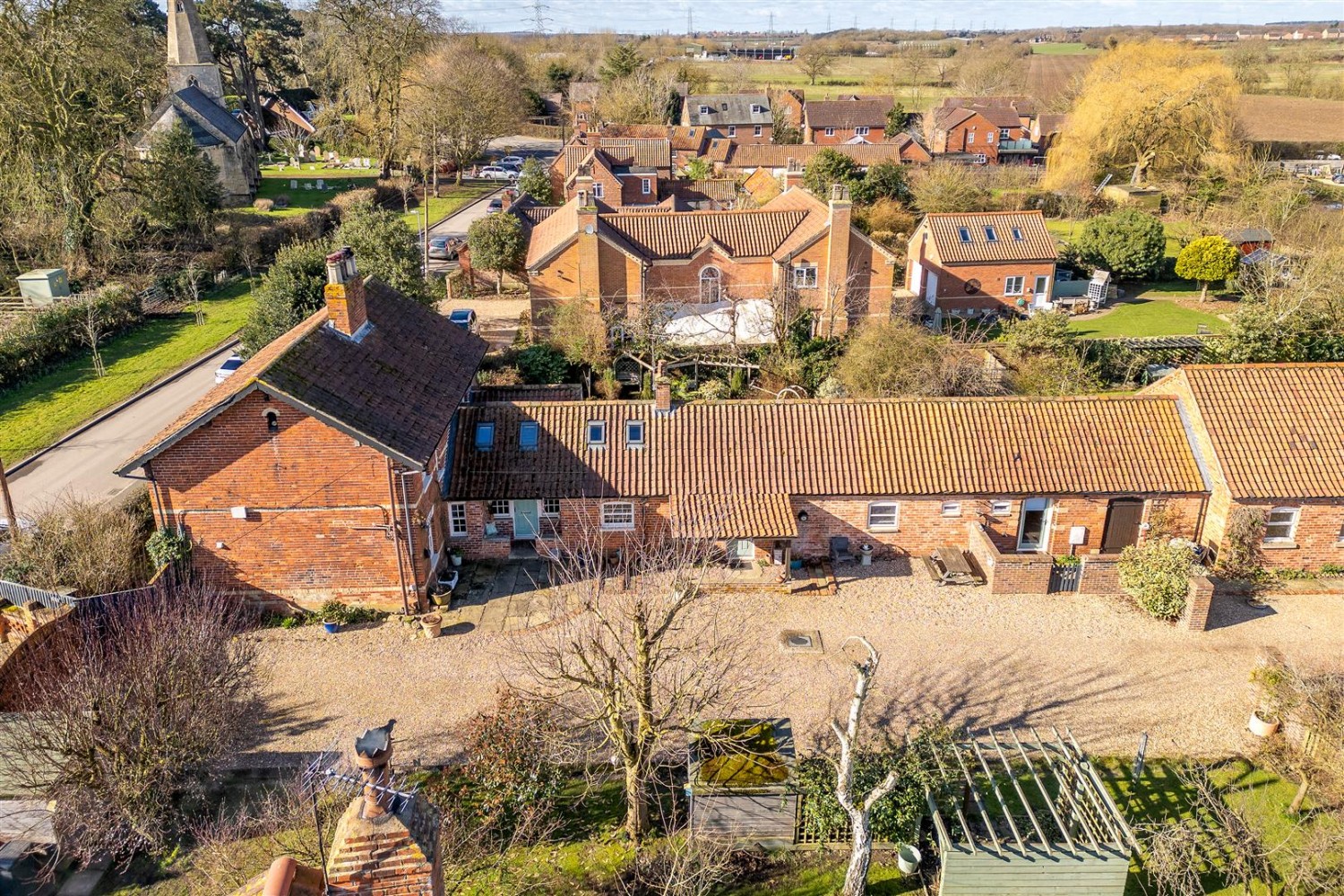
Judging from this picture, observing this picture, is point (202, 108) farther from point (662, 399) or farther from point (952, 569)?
point (952, 569)

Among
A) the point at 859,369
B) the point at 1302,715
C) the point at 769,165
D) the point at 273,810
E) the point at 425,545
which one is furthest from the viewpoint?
the point at 769,165

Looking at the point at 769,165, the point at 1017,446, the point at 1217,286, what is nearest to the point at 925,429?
the point at 1017,446

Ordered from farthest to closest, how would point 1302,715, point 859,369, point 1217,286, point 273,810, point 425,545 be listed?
point 1217,286, point 859,369, point 425,545, point 1302,715, point 273,810

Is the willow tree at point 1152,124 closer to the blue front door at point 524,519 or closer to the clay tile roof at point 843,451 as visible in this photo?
the clay tile roof at point 843,451

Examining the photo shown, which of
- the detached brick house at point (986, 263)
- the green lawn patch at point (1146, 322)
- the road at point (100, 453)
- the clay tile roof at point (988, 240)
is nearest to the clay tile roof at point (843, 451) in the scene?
the road at point (100, 453)

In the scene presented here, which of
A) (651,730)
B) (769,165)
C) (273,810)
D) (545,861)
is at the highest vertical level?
(769,165)

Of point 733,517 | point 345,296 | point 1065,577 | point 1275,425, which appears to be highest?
point 345,296

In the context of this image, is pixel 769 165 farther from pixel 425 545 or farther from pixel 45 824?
pixel 45 824

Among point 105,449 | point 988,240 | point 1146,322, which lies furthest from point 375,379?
point 1146,322
